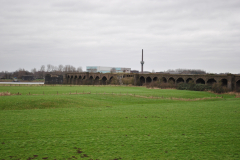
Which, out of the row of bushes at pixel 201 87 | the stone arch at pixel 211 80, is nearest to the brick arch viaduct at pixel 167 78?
the stone arch at pixel 211 80

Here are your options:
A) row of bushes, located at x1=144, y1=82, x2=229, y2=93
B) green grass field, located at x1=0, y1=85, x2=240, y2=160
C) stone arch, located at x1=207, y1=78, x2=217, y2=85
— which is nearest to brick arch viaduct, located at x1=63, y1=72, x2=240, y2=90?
stone arch, located at x1=207, y1=78, x2=217, y2=85

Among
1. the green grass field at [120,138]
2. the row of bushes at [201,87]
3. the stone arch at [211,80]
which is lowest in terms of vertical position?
the green grass field at [120,138]

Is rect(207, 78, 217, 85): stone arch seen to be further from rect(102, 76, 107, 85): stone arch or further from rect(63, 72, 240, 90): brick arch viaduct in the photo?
rect(102, 76, 107, 85): stone arch

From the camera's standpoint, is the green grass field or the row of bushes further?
the row of bushes

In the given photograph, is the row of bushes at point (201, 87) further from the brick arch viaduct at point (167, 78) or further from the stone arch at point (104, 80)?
the stone arch at point (104, 80)

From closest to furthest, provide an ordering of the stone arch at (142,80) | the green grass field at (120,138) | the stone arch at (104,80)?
the green grass field at (120,138)
the stone arch at (142,80)
the stone arch at (104,80)

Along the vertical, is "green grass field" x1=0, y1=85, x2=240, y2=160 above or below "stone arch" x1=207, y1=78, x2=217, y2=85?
below

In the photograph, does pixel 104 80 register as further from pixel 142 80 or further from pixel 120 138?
pixel 120 138

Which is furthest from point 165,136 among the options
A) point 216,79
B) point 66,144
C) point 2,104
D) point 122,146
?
point 216,79

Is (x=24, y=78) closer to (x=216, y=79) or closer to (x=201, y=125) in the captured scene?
(x=216, y=79)

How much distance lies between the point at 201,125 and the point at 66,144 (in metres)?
9.78

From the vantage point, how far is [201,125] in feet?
51.2

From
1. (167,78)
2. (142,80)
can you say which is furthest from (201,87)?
(142,80)

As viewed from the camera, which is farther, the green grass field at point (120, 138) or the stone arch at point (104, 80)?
the stone arch at point (104, 80)
